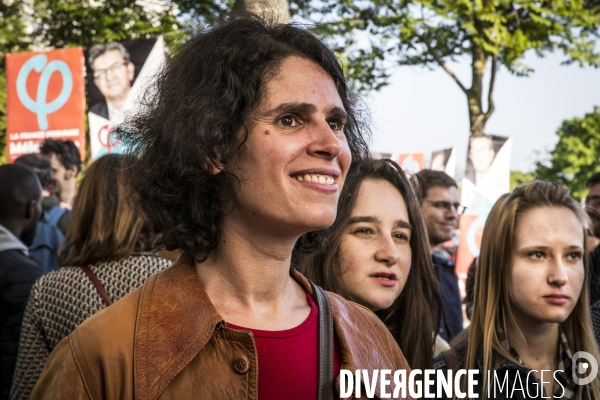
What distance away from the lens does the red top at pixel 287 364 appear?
2174 millimetres

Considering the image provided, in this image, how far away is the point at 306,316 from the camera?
2.37 meters

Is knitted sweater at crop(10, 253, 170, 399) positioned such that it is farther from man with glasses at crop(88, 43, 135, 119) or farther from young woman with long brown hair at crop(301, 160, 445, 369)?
man with glasses at crop(88, 43, 135, 119)

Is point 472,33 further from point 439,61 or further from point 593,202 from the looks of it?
point 593,202


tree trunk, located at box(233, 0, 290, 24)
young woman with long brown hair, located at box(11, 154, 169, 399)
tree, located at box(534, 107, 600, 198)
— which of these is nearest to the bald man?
young woman with long brown hair, located at box(11, 154, 169, 399)

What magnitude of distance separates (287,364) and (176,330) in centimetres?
32

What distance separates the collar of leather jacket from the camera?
207 cm

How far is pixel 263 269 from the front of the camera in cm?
232

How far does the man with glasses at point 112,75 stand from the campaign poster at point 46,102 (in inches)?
7.2

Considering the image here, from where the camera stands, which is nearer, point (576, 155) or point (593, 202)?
point (593, 202)

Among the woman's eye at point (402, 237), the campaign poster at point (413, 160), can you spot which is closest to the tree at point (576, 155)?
the campaign poster at point (413, 160)

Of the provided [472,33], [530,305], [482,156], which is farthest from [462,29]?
[530,305]

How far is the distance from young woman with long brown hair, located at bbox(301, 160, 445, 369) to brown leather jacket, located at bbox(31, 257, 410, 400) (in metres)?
1.30

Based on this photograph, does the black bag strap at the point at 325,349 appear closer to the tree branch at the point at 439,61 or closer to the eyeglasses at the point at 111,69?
the eyeglasses at the point at 111,69

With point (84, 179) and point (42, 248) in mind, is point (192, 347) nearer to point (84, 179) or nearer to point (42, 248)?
point (84, 179)
